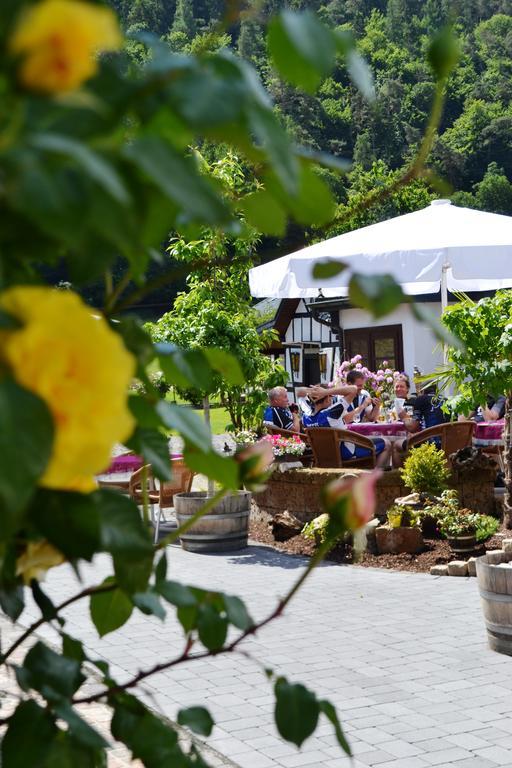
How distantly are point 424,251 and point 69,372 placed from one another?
1123cm

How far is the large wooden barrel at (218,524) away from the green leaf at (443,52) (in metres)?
9.92

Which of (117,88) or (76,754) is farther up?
(117,88)

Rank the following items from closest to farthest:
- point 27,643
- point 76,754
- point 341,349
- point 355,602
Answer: point 76,754
point 27,643
point 355,602
point 341,349

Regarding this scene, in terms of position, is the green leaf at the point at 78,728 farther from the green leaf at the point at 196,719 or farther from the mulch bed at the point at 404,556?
the mulch bed at the point at 404,556

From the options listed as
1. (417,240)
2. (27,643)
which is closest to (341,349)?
(417,240)

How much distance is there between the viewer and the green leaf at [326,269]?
69cm

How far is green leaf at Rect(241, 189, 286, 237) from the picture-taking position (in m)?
0.77

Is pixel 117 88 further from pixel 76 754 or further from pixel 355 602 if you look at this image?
pixel 355 602

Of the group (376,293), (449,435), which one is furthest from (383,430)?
(376,293)

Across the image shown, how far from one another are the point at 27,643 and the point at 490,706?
2.96 meters

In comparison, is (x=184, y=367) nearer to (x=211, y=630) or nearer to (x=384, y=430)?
(x=211, y=630)

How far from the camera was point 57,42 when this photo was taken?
45cm

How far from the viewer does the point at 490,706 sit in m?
5.61

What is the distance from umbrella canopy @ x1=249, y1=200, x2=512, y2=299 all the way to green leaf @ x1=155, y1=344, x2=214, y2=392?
9.68 meters
